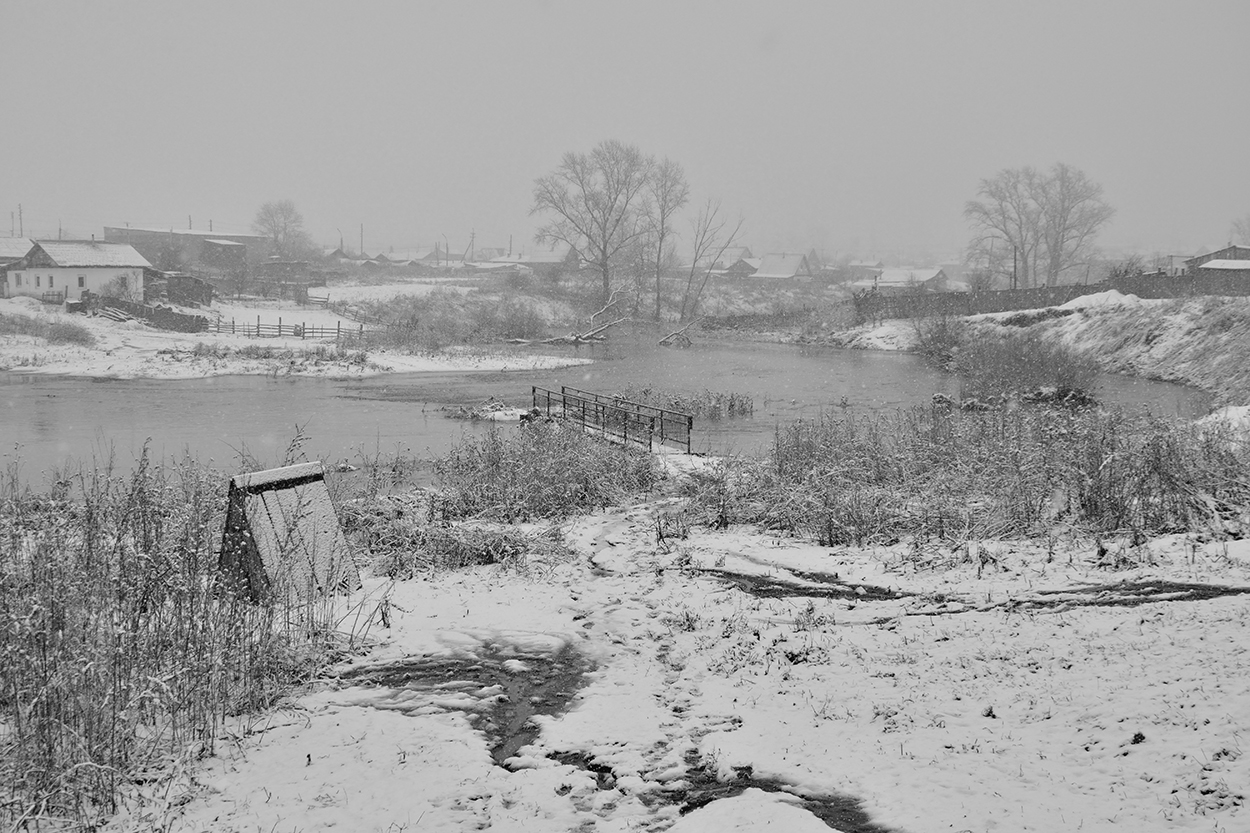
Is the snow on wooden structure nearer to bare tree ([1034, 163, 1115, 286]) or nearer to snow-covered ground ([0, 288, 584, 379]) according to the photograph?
snow-covered ground ([0, 288, 584, 379])

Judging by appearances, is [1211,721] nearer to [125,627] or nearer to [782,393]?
[125,627]

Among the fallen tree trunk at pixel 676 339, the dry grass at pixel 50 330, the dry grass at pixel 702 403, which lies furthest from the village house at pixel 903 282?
the dry grass at pixel 50 330

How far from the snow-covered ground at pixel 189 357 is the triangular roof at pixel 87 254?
7364 millimetres

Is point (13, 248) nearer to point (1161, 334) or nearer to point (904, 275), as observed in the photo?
point (1161, 334)

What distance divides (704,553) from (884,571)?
216 cm

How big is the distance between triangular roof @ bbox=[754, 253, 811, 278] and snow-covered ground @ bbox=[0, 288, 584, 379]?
65.8m

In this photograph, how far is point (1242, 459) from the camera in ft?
35.5

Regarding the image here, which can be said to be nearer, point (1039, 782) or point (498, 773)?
point (1039, 782)

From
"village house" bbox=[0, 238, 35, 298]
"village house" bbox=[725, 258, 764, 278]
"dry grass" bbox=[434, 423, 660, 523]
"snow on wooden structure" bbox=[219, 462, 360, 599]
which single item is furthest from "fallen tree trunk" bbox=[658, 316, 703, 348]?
"snow on wooden structure" bbox=[219, 462, 360, 599]

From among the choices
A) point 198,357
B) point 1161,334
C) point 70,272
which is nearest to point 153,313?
point 70,272

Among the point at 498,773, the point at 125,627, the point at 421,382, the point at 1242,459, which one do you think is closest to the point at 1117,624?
the point at 498,773

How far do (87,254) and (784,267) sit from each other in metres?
77.5

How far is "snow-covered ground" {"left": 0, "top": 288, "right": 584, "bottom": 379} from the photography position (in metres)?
38.4

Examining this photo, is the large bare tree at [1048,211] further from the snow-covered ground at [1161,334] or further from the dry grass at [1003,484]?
the dry grass at [1003,484]
